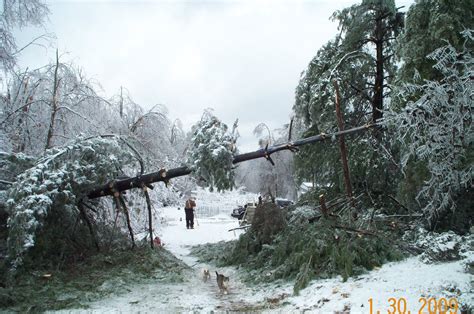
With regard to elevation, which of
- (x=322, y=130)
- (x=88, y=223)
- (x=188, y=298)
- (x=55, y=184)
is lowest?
(x=188, y=298)

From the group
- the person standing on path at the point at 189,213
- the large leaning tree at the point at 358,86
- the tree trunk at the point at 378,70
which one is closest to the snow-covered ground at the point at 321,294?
the large leaning tree at the point at 358,86

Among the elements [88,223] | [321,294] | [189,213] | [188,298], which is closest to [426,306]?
[321,294]

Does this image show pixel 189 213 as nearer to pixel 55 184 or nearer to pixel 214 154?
pixel 214 154

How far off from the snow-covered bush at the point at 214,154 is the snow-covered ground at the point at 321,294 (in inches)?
74.7

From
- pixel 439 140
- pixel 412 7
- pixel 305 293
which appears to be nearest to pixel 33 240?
pixel 305 293

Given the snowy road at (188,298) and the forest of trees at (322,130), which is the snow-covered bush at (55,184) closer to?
the forest of trees at (322,130)

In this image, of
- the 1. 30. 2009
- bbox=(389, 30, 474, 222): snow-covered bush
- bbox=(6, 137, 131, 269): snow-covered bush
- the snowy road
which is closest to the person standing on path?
bbox=(6, 137, 131, 269): snow-covered bush

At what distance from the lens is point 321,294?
15.3 ft

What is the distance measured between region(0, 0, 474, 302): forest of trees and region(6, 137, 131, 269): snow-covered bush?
2 centimetres

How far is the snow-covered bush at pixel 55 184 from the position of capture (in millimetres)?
5500

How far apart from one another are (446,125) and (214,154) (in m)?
3.74

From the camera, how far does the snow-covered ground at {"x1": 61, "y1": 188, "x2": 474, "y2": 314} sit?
3.93 metres

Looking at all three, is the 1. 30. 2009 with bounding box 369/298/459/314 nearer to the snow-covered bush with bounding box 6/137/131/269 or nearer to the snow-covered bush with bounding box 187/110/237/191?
the snow-covered bush with bounding box 187/110/237/191

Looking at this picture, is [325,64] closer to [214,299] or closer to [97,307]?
[214,299]
